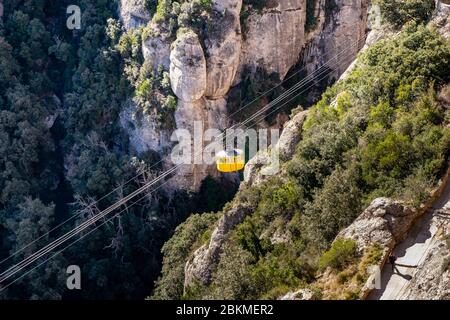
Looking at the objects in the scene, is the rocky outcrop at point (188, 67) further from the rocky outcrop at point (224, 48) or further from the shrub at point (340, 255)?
the shrub at point (340, 255)

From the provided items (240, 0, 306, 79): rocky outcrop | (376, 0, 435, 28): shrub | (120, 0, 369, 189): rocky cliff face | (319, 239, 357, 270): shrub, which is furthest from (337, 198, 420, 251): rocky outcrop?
(240, 0, 306, 79): rocky outcrop

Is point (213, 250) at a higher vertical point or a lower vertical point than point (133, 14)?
lower

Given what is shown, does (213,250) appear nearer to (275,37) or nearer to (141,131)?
(141,131)

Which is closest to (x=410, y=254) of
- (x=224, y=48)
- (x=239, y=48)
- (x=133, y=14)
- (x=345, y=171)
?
(x=345, y=171)

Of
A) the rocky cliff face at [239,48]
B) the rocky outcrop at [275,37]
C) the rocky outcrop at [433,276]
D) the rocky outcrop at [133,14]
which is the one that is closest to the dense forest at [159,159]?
the rocky outcrop at [133,14]

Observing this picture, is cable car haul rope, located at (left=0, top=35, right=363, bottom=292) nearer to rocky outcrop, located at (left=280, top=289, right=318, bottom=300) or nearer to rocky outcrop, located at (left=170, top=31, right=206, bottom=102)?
rocky outcrop, located at (left=170, top=31, right=206, bottom=102)
